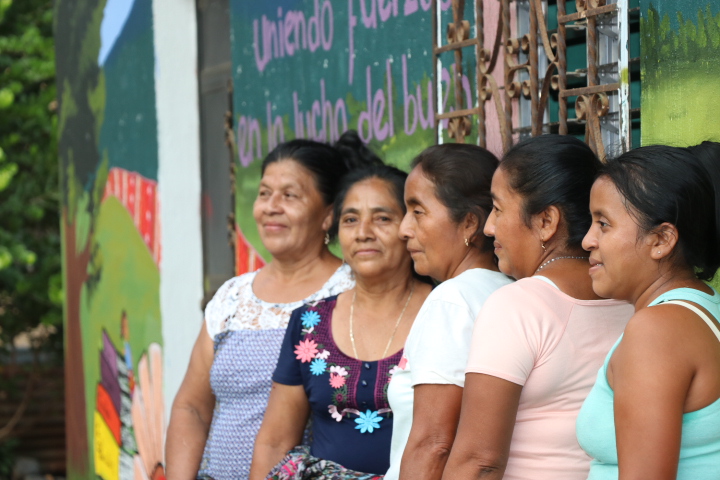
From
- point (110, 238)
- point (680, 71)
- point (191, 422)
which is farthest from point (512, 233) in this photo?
point (110, 238)

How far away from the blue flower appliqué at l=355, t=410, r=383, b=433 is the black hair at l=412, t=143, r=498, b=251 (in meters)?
0.58

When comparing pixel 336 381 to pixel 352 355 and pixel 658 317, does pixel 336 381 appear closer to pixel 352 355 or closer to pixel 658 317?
pixel 352 355

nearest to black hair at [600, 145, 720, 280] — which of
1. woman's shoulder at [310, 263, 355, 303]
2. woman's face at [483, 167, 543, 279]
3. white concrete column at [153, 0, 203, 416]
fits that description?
woman's face at [483, 167, 543, 279]

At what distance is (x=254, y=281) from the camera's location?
3283 mm

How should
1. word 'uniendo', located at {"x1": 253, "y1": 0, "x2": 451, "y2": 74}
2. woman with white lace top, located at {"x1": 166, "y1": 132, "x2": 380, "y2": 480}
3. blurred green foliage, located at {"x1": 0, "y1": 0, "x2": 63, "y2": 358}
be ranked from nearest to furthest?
woman with white lace top, located at {"x1": 166, "y1": 132, "x2": 380, "y2": 480}, word 'uniendo', located at {"x1": 253, "y1": 0, "x2": 451, "y2": 74}, blurred green foliage, located at {"x1": 0, "y1": 0, "x2": 63, "y2": 358}

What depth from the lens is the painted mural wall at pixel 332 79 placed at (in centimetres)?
326

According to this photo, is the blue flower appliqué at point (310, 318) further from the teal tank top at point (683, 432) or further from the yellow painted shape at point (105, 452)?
the yellow painted shape at point (105, 452)

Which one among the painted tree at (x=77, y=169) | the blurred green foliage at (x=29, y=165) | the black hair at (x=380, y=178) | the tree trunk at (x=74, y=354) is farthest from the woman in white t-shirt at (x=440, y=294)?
the blurred green foliage at (x=29, y=165)

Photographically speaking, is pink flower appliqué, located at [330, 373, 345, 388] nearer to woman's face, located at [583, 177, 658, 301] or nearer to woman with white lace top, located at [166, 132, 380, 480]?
woman with white lace top, located at [166, 132, 380, 480]

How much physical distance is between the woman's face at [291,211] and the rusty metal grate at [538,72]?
49cm

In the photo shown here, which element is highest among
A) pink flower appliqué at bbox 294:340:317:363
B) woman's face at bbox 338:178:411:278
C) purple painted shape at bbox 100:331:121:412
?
woman's face at bbox 338:178:411:278

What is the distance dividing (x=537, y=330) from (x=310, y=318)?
1.05 meters

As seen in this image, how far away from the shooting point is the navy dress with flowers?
8.36 feet

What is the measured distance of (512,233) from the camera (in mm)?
2018
